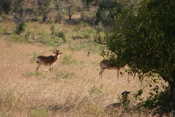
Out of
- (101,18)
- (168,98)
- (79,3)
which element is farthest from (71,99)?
(79,3)

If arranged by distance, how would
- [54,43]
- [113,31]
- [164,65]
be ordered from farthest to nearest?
[54,43] → [113,31] → [164,65]

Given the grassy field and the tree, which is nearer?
the grassy field

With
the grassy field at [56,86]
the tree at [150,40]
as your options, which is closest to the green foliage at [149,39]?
the tree at [150,40]

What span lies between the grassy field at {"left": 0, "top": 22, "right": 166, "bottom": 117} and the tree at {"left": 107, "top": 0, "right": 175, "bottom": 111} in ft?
5.55

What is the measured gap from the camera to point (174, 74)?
1095cm

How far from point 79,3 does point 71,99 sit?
216 ft

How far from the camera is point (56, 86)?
52.2 feet

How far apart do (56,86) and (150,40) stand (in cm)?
600

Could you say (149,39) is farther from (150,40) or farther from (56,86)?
(56,86)

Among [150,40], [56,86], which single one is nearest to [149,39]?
[150,40]

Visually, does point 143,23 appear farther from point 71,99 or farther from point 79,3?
point 79,3

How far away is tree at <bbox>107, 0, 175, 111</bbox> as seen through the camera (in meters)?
10.7

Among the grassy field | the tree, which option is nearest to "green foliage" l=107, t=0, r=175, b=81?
the tree

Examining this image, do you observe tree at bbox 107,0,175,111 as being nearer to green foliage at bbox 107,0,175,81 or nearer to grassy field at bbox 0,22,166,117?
green foliage at bbox 107,0,175,81
